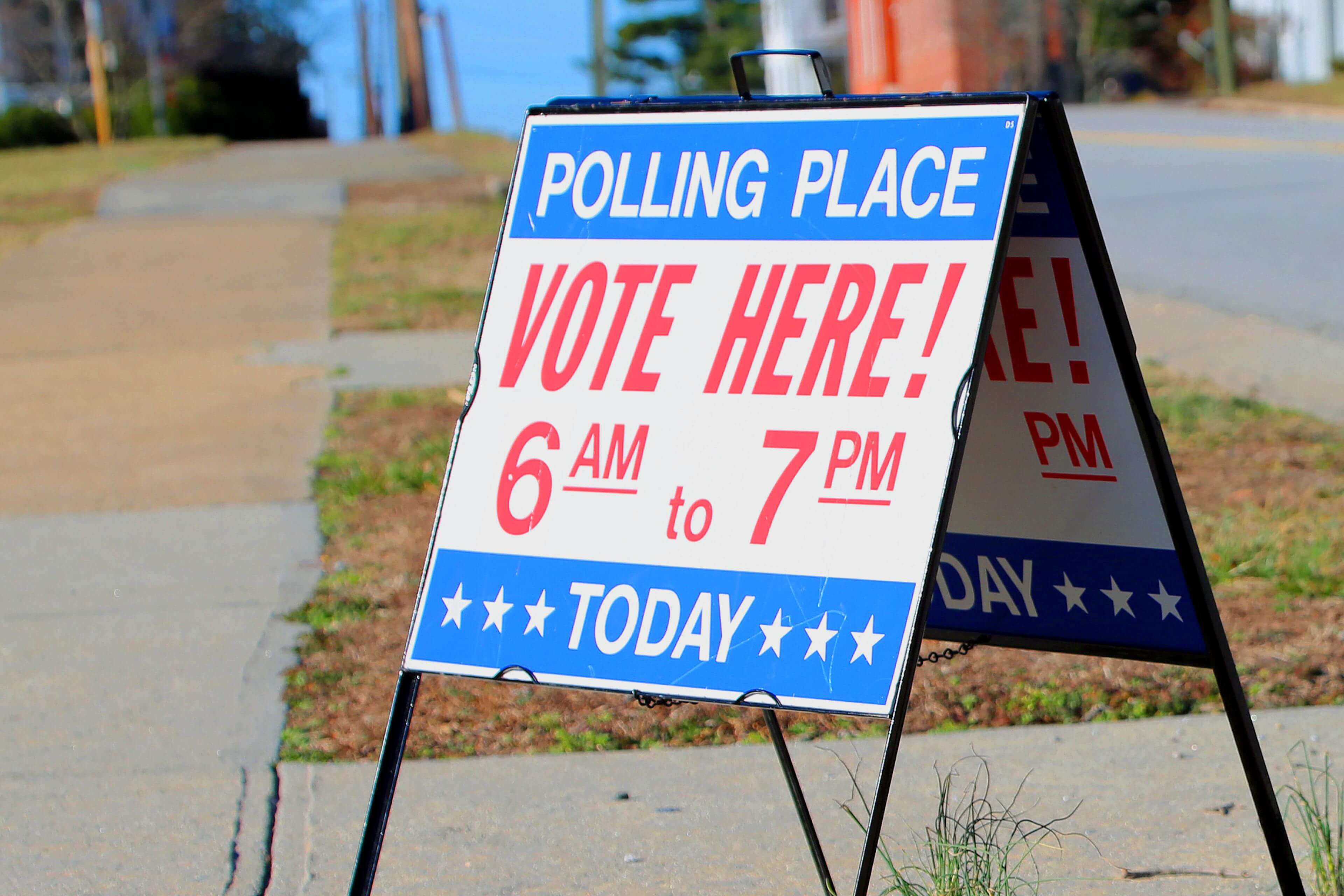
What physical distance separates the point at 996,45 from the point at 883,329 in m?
40.7

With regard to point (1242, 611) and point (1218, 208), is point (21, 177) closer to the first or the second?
point (1218, 208)

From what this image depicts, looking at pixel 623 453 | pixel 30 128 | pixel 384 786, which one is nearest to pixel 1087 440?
pixel 623 453

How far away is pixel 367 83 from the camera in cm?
6988

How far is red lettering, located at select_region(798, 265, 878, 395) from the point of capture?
270 centimetres

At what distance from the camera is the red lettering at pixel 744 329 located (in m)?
2.76

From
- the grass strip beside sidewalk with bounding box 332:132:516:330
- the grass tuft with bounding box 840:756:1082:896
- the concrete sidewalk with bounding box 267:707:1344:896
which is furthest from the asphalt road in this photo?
the grass tuft with bounding box 840:756:1082:896

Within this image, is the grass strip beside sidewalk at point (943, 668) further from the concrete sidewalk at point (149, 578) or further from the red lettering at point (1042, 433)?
the red lettering at point (1042, 433)

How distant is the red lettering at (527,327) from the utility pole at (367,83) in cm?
6790

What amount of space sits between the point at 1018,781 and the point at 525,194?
1.82 metres

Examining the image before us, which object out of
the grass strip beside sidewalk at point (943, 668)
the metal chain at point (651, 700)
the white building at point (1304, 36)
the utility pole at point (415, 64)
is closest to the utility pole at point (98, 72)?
the utility pole at point (415, 64)

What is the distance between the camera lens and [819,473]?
2.66 m

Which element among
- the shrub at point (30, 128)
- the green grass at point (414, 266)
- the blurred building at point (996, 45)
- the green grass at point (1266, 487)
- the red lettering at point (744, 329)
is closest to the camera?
the red lettering at point (744, 329)

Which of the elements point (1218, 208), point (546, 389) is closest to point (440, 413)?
point (546, 389)

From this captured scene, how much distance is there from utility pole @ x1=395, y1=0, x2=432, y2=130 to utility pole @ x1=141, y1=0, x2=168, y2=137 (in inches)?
308
